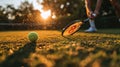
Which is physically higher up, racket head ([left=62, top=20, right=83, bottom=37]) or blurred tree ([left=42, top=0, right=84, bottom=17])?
racket head ([left=62, top=20, right=83, bottom=37])

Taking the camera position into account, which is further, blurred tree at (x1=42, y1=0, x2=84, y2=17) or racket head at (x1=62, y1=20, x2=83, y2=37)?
blurred tree at (x1=42, y1=0, x2=84, y2=17)

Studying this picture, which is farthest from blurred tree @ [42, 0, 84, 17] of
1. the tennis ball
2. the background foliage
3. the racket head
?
the tennis ball

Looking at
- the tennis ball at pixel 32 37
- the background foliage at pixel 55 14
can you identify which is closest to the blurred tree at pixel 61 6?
the background foliage at pixel 55 14

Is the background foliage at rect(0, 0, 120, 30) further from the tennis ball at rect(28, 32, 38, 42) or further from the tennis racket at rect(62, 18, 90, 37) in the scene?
the tennis ball at rect(28, 32, 38, 42)

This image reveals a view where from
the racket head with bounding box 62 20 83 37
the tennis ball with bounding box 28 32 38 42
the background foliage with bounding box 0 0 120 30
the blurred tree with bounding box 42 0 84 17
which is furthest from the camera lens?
the blurred tree with bounding box 42 0 84 17

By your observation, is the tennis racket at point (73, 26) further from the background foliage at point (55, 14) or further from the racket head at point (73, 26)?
the background foliage at point (55, 14)

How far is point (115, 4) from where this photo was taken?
8492mm

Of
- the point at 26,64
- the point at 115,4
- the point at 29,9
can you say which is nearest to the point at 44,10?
the point at 29,9

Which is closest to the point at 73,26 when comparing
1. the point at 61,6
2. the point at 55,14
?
the point at 61,6

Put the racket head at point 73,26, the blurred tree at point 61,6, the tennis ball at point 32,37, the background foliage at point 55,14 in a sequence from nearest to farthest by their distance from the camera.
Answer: the tennis ball at point 32,37 < the racket head at point 73,26 < the background foliage at point 55,14 < the blurred tree at point 61,6

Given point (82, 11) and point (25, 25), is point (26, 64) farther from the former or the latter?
point (82, 11)

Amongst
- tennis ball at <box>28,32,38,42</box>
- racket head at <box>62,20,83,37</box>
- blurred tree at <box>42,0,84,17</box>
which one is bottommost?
blurred tree at <box>42,0,84,17</box>

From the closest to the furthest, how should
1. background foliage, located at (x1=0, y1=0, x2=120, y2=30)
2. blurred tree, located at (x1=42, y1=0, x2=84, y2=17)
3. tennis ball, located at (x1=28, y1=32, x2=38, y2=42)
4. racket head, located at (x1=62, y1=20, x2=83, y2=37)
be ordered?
1. tennis ball, located at (x1=28, y1=32, x2=38, y2=42)
2. racket head, located at (x1=62, y1=20, x2=83, y2=37)
3. background foliage, located at (x1=0, y1=0, x2=120, y2=30)
4. blurred tree, located at (x1=42, y1=0, x2=84, y2=17)

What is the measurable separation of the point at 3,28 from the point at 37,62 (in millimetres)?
21540
